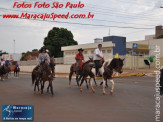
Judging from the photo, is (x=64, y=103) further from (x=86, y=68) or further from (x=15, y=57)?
(x=15, y=57)

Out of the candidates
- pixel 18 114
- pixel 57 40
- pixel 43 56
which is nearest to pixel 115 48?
pixel 57 40

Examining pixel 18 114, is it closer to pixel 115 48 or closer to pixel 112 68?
pixel 112 68

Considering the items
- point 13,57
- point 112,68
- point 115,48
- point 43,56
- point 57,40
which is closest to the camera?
point 43,56

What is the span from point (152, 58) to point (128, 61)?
554 centimetres

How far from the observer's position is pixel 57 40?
188 feet

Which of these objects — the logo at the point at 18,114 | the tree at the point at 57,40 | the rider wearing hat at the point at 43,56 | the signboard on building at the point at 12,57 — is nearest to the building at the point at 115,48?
the tree at the point at 57,40

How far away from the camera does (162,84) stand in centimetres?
627

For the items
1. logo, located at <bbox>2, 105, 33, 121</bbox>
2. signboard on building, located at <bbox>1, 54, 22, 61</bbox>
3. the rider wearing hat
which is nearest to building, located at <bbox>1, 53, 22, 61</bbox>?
signboard on building, located at <bbox>1, 54, 22, 61</bbox>

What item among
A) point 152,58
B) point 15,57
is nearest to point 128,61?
point 152,58

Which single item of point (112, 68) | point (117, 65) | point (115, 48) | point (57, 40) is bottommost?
point (112, 68)

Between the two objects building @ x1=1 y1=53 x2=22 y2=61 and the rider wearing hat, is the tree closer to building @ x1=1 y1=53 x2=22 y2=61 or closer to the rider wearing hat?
building @ x1=1 y1=53 x2=22 y2=61

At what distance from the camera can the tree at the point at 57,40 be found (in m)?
56.8

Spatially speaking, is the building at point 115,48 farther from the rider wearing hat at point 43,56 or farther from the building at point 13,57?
the building at point 13,57

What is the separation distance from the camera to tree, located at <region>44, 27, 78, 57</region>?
2237 inches
